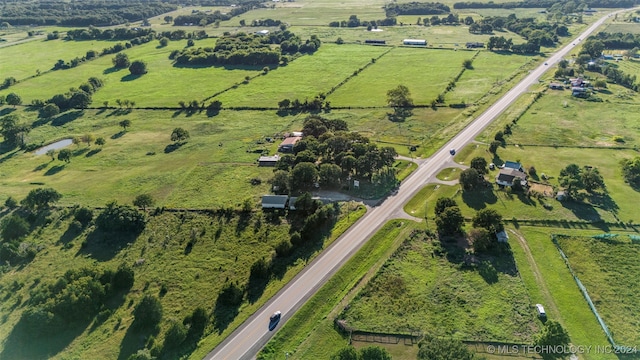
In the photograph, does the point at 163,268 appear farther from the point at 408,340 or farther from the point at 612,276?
the point at 612,276

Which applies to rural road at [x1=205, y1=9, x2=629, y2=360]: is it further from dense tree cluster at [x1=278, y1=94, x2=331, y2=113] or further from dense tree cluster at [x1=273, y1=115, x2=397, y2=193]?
dense tree cluster at [x1=278, y1=94, x2=331, y2=113]

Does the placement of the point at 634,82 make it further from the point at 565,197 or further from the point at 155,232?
the point at 155,232

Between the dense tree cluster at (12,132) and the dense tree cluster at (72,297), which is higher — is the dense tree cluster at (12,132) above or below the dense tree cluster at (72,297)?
above

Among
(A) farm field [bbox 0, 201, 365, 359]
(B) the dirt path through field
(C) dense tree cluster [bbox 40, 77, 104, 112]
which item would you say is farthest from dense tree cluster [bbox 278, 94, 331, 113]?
(B) the dirt path through field

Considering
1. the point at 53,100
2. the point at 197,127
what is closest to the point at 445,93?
the point at 197,127

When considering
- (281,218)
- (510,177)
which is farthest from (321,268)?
(510,177)

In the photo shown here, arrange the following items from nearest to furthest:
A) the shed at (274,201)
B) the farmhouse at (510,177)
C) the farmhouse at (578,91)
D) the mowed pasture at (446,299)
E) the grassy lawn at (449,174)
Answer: the mowed pasture at (446,299) → the shed at (274,201) → the farmhouse at (510,177) → the grassy lawn at (449,174) → the farmhouse at (578,91)

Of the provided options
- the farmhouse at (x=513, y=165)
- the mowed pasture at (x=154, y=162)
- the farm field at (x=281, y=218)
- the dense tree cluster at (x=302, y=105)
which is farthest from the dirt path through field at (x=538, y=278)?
the dense tree cluster at (x=302, y=105)

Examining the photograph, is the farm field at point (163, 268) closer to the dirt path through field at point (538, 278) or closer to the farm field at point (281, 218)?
the farm field at point (281, 218)
